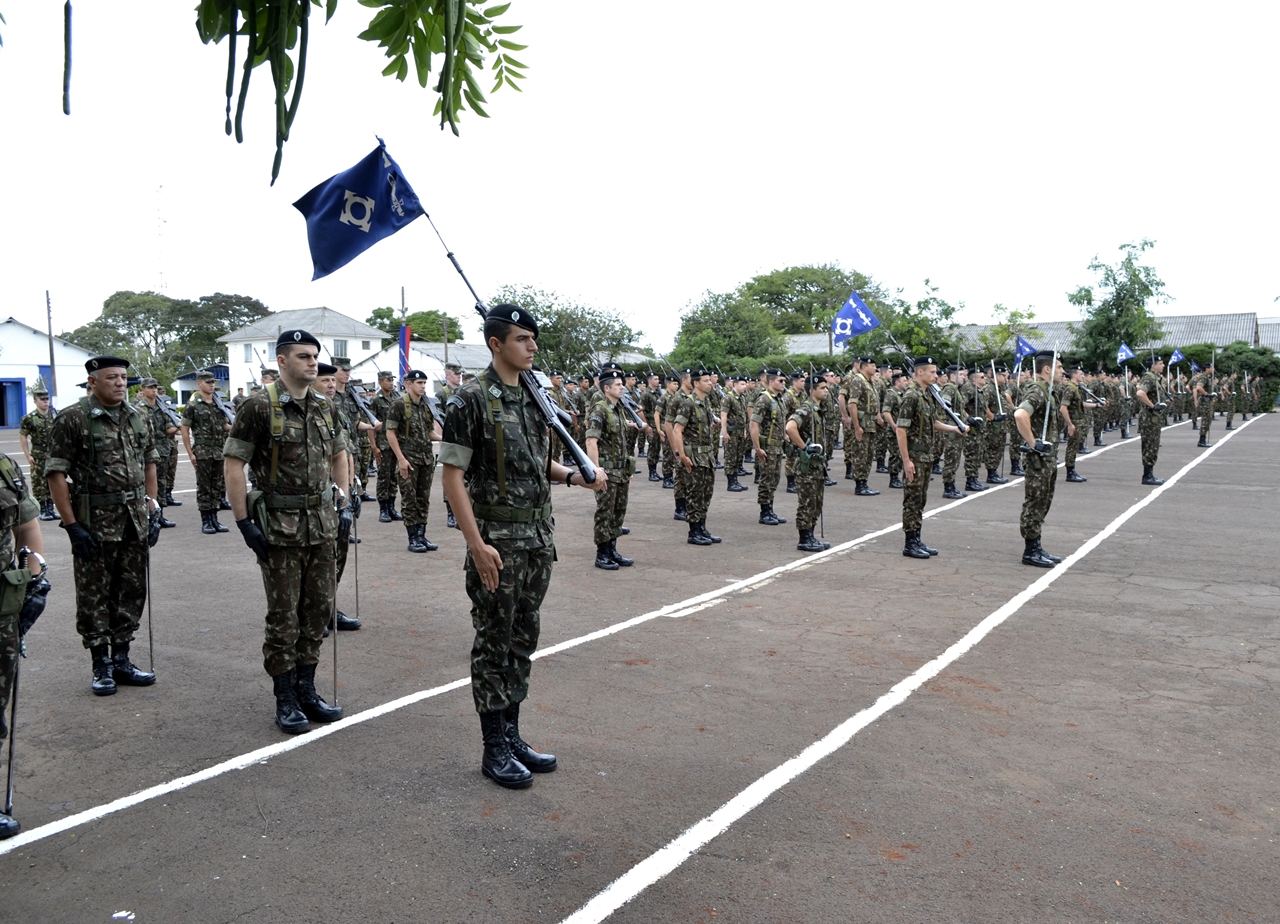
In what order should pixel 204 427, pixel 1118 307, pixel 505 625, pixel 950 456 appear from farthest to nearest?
pixel 1118 307 → pixel 950 456 → pixel 204 427 → pixel 505 625

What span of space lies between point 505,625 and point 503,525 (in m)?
0.44

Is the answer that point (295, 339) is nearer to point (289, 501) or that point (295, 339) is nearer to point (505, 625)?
point (289, 501)

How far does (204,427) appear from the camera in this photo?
12.5 meters

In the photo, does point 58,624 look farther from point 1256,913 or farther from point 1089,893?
point 1256,913

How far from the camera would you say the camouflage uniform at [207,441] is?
1177 cm

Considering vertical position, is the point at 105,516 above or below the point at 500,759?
above

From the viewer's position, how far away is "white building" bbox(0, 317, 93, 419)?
149 ft

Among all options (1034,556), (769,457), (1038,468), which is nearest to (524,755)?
(1034,556)

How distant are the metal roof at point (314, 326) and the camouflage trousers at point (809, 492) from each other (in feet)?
189

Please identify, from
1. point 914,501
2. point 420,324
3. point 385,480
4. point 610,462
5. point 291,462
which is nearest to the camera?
point 291,462

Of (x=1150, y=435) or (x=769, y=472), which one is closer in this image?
(x=769, y=472)

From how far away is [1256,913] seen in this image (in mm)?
3004

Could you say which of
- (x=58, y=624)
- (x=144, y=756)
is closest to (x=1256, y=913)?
(x=144, y=756)

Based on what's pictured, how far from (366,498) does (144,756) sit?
1058 centimetres
